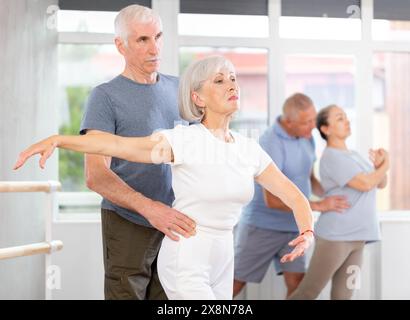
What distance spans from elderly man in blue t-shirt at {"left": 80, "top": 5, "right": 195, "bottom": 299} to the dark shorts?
1.08m

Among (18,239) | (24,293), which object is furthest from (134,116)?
(24,293)

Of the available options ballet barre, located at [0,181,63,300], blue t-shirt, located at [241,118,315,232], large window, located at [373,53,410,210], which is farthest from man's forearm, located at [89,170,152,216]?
large window, located at [373,53,410,210]

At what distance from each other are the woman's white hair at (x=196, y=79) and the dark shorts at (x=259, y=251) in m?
1.38

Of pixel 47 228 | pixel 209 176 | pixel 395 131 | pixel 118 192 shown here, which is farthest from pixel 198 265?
pixel 395 131

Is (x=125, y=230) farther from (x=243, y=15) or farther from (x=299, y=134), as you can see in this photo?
(x=243, y=15)

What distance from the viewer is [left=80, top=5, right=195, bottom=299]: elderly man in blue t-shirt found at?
70.2 inches

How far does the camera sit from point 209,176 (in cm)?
150

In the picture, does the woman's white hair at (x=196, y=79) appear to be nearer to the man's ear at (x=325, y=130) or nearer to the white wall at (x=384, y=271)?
the man's ear at (x=325, y=130)

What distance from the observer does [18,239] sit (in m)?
2.57

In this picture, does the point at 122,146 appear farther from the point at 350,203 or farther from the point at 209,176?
the point at 350,203

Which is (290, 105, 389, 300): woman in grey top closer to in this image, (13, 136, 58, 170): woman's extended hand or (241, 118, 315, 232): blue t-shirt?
(241, 118, 315, 232): blue t-shirt

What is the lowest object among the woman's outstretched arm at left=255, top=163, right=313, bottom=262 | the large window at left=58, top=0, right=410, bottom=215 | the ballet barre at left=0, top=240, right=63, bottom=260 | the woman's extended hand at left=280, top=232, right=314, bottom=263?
the ballet barre at left=0, top=240, right=63, bottom=260

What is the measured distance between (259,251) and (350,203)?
38 cm
